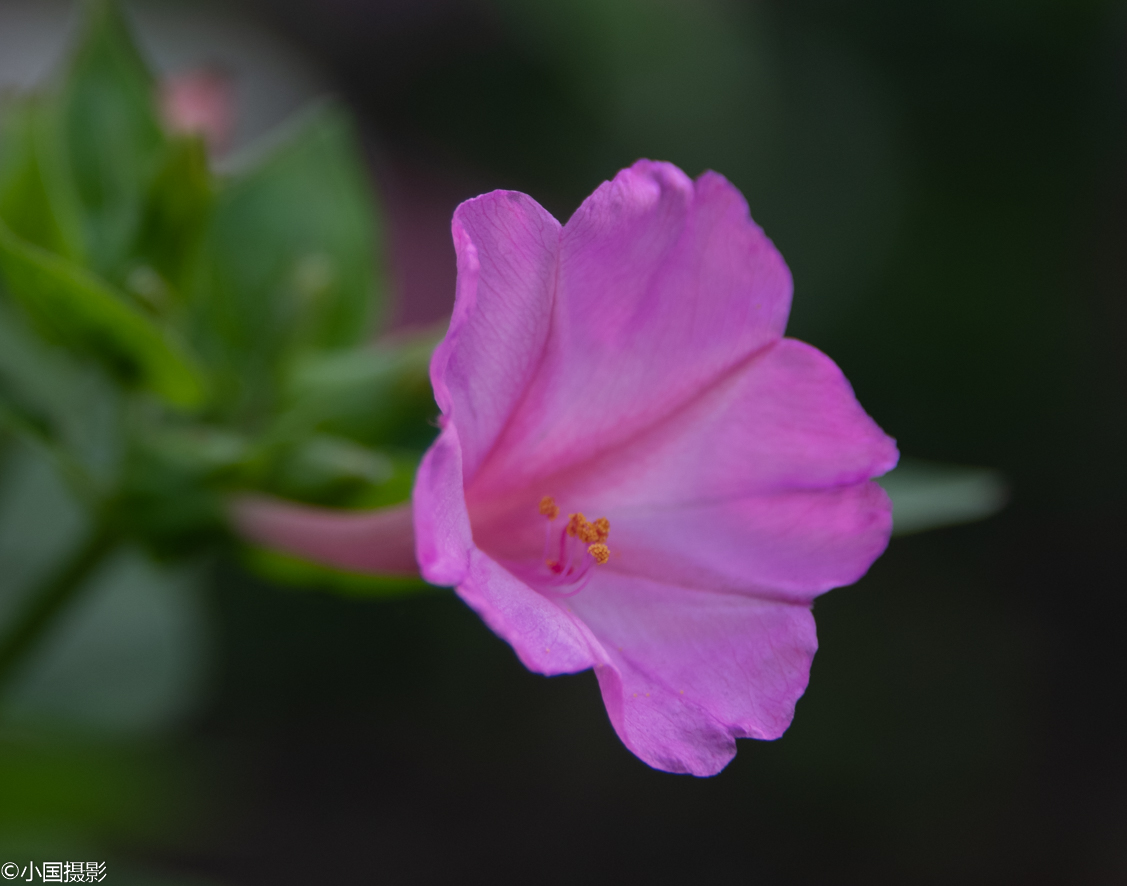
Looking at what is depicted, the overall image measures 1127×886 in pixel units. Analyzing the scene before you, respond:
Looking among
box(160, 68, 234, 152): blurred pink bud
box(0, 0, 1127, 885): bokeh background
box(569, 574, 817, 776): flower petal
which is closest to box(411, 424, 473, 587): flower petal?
box(569, 574, 817, 776): flower petal

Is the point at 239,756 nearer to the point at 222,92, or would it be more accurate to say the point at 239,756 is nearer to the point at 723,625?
the point at 222,92

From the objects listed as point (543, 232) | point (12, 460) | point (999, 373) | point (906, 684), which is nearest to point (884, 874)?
point (906, 684)

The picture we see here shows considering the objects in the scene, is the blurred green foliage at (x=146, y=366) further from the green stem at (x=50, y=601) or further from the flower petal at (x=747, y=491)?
the flower petal at (x=747, y=491)

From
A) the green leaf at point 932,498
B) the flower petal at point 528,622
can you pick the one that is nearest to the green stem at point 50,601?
the flower petal at point 528,622

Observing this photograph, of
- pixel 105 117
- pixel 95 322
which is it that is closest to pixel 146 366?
pixel 95 322

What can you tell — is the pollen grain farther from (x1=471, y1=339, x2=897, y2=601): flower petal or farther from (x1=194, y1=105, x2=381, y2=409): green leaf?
(x1=194, y1=105, x2=381, y2=409): green leaf

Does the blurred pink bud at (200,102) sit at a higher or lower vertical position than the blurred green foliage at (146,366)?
higher

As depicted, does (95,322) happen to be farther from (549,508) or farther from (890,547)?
(890,547)
